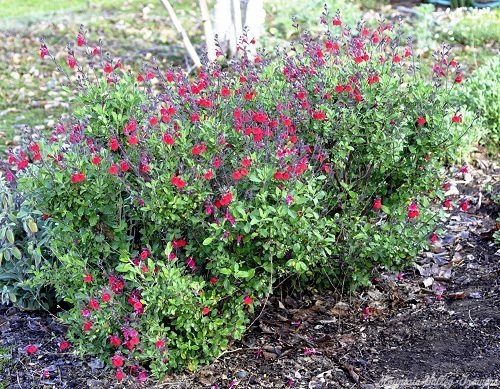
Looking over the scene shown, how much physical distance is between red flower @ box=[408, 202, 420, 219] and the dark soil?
57 centimetres

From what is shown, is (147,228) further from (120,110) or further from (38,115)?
(38,115)

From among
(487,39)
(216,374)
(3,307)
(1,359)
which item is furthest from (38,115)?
(487,39)

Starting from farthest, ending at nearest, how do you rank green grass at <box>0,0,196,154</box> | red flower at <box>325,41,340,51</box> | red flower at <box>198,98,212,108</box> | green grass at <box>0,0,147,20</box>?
green grass at <box>0,0,147,20</box>
green grass at <box>0,0,196,154</box>
red flower at <box>325,41,340,51</box>
red flower at <box>198,98,212,108</box>

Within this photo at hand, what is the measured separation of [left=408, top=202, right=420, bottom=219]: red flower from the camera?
3.53 metres

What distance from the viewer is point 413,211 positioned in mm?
3541

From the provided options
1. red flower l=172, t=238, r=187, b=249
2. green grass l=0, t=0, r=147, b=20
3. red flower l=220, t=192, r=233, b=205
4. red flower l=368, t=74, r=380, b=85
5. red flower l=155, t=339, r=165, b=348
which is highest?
green grass l=0, t=0, r=147, b=20

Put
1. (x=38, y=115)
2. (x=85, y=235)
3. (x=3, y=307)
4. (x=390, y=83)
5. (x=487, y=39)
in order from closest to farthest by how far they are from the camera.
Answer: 1. (x=85, y=235)
2. (x=390, y=83)
3. (x=3, y=307)
4. (x=38, y=115)
5. (x=487, y=39)

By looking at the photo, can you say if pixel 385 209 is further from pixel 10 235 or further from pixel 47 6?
pixel 47 6

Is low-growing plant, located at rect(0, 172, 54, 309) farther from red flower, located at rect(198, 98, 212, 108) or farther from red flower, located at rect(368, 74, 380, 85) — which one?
red flower, located at rect(368, 74, 380, 85)

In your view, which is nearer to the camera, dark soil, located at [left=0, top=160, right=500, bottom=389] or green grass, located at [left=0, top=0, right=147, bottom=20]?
dark soil, located at [left=0, top=160, right=500, bottom=389]

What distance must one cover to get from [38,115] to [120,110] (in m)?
4.17

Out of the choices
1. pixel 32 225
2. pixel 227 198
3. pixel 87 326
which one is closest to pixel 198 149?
pixel 227 198

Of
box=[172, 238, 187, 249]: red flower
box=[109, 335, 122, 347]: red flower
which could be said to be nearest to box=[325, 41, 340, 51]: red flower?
box=[172, 238, 187, 249]: red flower

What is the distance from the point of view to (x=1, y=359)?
3.76 metres
